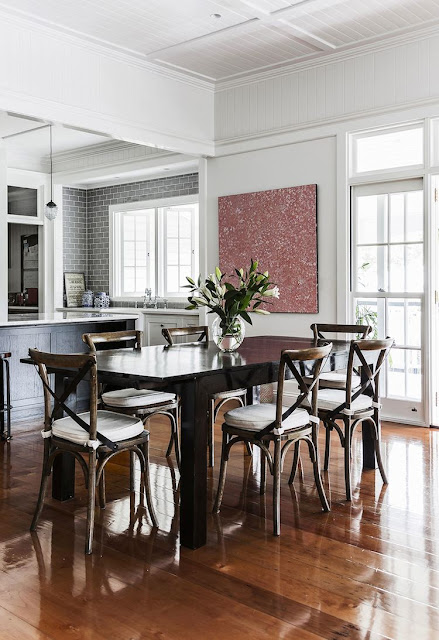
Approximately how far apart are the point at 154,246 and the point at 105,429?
20.7 feet

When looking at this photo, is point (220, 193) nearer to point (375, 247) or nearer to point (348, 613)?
point (375, 247)

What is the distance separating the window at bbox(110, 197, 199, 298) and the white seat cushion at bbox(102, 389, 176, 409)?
4438mm

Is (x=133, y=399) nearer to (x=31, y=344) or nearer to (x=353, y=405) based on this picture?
(x=353, y=405)

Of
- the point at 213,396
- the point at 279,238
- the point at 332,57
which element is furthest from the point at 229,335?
the point at 332,57

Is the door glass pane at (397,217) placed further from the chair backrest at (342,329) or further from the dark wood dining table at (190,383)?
the dark wood dining table at (190,383)

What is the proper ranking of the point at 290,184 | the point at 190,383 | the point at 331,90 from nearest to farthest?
the point at 190,383 < the point at 331,90 < the point at 290,184

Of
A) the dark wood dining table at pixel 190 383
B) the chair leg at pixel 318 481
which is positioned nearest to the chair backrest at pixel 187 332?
the dark wood dining table at pixel 190 383

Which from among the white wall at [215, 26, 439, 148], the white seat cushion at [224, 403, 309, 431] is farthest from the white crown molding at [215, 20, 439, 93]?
the white seat cushion at [224, 403, 309, 431]

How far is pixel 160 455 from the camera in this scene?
4520 millimetres

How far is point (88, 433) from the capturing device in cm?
292

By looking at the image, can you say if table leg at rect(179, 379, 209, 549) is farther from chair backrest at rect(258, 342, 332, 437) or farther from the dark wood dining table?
chair backrest at rect(258, 342, 332, 437)

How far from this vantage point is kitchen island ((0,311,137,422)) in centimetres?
557

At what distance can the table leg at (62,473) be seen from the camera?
3.53m

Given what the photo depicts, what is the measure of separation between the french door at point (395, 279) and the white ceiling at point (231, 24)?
51.7 inches
